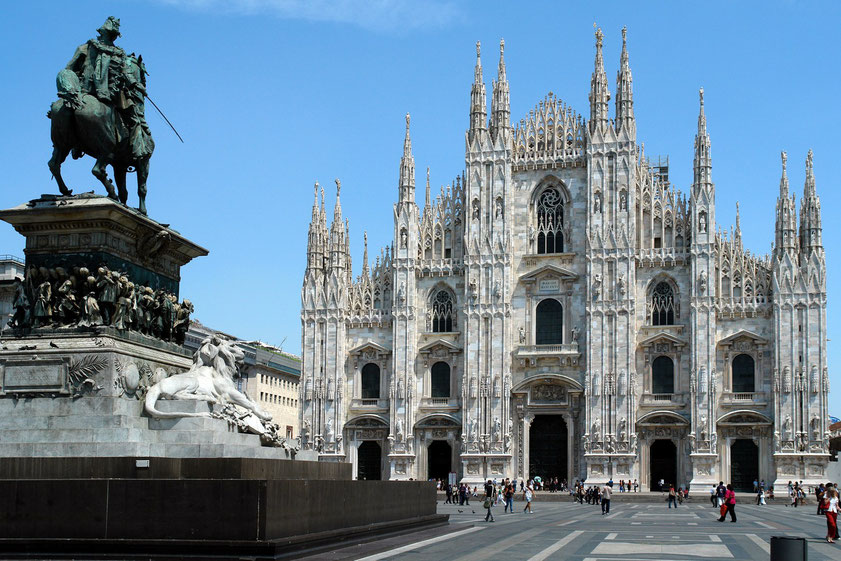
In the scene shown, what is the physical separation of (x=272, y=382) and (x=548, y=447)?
39.4 m

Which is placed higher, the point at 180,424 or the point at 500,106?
the point at 500,106

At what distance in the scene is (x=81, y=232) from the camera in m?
13.2

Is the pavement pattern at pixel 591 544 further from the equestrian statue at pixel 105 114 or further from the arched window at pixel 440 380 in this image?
the arched window at pixel 440 380

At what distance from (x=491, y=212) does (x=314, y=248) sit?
10274 mm

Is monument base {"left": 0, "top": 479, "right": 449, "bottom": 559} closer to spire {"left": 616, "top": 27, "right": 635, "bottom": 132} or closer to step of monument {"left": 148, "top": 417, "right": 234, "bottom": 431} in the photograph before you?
step of monument {"left": 148, "top": 417, "right": 234, "bottom": 431}

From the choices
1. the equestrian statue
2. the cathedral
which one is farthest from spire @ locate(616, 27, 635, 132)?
the equestrian statue

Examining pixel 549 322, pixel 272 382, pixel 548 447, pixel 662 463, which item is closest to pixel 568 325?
pixel 549 322

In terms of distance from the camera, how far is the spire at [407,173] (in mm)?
59531

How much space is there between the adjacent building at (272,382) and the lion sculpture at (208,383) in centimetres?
6487

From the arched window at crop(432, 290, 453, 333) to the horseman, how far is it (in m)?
45.4

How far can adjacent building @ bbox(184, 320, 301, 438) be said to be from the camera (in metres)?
85.9

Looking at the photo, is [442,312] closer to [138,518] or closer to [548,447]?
[548,447]

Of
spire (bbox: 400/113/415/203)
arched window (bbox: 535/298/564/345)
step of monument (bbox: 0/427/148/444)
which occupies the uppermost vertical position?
spire (bbox: 400/113/415/203)

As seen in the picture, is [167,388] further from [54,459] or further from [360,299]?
[360,299]
